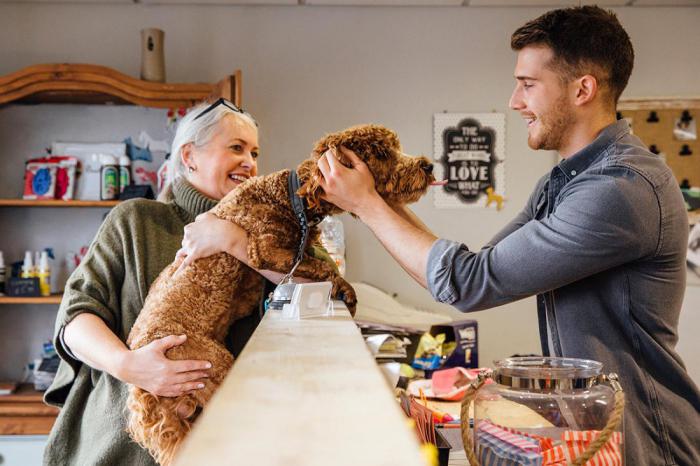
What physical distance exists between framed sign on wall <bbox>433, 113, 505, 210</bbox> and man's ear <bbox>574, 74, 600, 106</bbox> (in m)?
2.31

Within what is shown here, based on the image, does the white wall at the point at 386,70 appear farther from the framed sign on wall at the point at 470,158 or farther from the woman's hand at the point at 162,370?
the woman's hand at the point at 162,370

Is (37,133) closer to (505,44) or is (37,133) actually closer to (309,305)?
(505,44)

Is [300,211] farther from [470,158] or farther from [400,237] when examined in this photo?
[470,158]

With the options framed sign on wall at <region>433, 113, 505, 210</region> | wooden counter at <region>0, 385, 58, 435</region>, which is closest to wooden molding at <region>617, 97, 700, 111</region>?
framed sign on wall at <region>433, 113, 505, 210</region>

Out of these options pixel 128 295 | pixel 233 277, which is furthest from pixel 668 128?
pixel 128 295

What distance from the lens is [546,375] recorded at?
0.85 meters

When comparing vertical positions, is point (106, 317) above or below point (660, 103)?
below

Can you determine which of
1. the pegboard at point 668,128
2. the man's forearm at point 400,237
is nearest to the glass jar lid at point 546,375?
the man's forearm at point 400,237

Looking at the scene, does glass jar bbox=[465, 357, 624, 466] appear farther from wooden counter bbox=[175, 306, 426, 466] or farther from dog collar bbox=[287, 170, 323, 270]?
dog collar bbox=[287, 170, 323, 270]

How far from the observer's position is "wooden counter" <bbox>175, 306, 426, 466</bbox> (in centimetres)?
35

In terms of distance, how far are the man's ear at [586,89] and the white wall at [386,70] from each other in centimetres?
230

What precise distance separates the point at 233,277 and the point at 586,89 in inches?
34.2

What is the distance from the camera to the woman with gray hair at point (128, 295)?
4.02 ft

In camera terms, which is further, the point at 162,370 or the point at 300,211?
the point at 300,211
